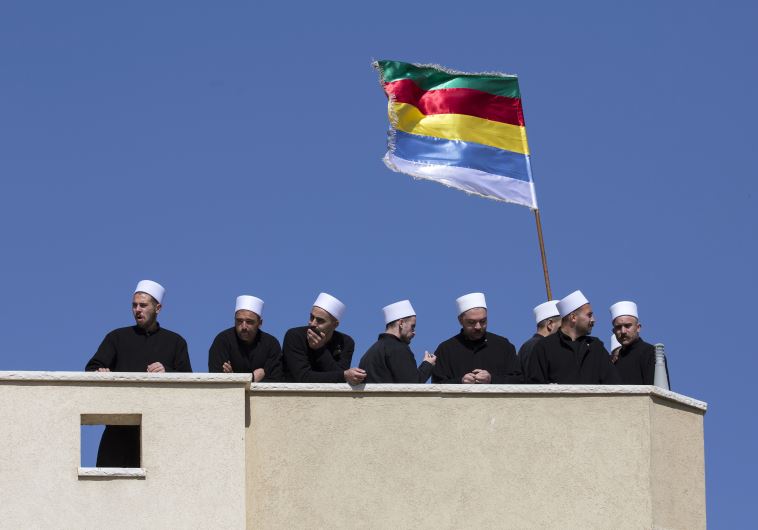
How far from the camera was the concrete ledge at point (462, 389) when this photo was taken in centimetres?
2009

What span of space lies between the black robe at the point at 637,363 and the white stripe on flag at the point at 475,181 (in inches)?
135

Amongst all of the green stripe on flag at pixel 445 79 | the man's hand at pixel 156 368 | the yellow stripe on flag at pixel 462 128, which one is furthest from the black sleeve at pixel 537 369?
the green stripe on flag at pixel 445 79

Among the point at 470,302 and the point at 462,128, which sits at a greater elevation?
the point at 462,128

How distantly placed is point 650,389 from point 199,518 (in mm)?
4335

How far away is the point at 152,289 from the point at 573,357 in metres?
4.06

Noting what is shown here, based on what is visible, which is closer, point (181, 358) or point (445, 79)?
point (181, 358)

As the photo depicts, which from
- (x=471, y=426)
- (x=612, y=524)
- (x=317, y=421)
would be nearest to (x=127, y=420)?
(x=317, y=421)

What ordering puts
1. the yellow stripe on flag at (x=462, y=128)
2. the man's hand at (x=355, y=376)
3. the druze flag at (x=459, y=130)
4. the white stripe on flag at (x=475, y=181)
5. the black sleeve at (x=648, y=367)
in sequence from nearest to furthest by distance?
the man's hand at (x=355, y=376) → the black sleeve at (x=648, y=367) → the white stripe on flag at (x=475, y=181) → the druze flag at (x=459, y=130) → the yellow stripe on flag at (x=462, y=128)

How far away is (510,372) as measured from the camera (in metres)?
20.9

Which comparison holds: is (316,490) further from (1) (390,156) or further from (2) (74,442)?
(1) (390,156)

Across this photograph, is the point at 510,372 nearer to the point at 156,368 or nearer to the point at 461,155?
the point at 156,368

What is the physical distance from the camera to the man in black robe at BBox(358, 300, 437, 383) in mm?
20391

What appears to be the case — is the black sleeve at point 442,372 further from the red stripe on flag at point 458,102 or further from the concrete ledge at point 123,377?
the red stripe on flag at point 458,102

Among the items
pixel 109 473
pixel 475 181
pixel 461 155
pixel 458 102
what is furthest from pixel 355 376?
pixel 458 102
